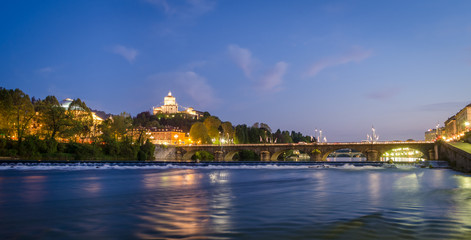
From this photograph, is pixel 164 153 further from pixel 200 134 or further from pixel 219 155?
pixel 200 134

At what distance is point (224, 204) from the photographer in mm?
14641

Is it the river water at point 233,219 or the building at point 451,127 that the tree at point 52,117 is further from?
the building at point 451,127

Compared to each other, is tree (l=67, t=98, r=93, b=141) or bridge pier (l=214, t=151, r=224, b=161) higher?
tree (l=67, t=98, r=93, b=141)

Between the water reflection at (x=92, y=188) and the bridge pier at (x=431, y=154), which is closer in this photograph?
the water reflection at (x=92, y=188)

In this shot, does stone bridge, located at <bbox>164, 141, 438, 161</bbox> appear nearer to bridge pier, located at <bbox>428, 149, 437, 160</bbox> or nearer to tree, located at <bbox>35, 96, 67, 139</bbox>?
bridge pier, located at <bbox>428, 149, 437, 160</bbox>

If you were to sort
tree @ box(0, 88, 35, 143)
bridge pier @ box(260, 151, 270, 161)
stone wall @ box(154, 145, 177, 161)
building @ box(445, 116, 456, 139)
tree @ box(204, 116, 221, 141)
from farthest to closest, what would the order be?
tree @ box(204, 116, 221, 141) < building @ box(445, 116, 456, 139) < bridge pier @ box(260, 151, 270, 161) < stone wall @ box(154, 145, 177, 161) < tree @ box(0, 88, 35, 143)

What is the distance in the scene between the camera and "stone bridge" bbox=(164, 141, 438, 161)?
9219 cm

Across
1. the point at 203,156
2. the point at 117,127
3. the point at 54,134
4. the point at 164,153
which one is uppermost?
the point at 117,127

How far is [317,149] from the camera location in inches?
4092

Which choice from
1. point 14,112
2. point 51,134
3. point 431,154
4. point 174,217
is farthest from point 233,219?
point 431,154

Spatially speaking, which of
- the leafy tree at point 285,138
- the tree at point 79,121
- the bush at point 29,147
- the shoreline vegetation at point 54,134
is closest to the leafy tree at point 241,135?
the leafy tree at point 285,138

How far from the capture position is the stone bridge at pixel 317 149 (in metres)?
92.2

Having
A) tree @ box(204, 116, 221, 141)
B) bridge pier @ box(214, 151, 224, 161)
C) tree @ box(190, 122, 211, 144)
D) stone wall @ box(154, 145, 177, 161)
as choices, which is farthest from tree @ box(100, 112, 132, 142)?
tree @ box(204, 116, 221, 141)

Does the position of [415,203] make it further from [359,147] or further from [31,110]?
[359,147]
